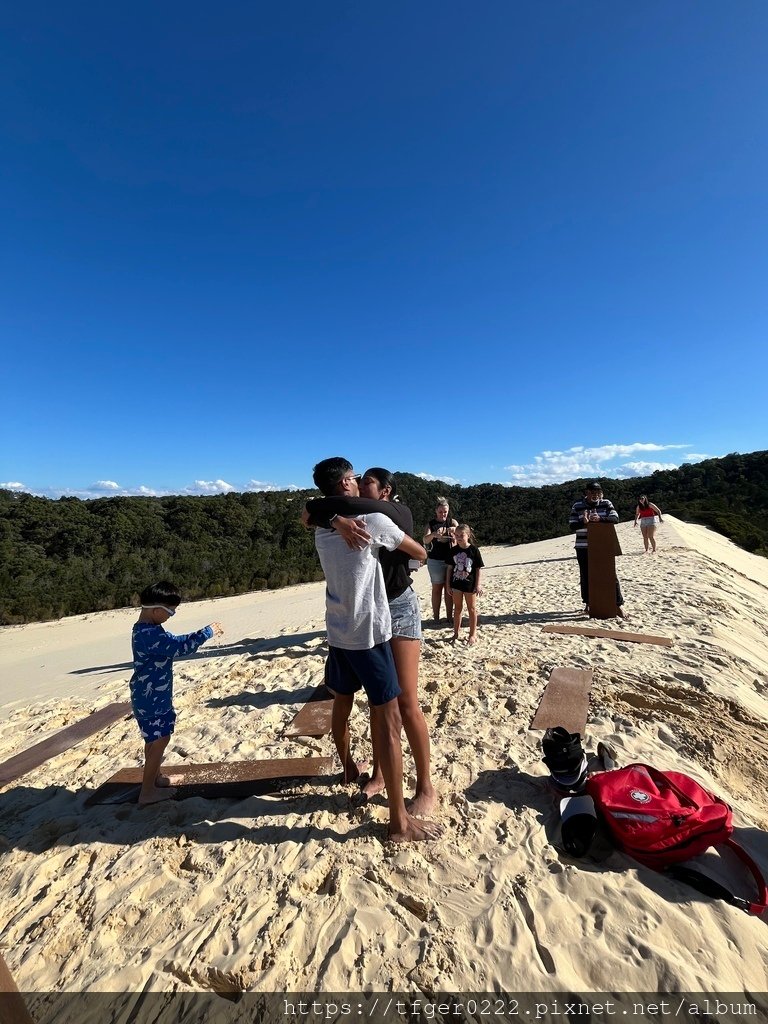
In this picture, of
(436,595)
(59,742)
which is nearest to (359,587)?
(59,742)

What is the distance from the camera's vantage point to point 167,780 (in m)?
3.28

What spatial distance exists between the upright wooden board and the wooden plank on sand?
6.75 metres

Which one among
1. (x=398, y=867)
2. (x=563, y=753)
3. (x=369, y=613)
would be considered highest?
(x=369, y=613)

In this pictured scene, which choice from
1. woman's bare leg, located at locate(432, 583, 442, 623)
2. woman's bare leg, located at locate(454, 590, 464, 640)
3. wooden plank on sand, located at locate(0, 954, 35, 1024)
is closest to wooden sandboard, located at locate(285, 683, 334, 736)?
woman's bare leg, located at locate(454, 590, 464, 640)

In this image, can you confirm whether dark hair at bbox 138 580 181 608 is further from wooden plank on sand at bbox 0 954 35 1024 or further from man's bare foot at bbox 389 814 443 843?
man's bare foot at bbox 389 814 443 843

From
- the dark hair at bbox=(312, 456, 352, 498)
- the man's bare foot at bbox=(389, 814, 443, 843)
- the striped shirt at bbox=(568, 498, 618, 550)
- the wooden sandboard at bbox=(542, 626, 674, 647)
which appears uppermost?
the dark hair at bbox=(312, 456, 352, 498)

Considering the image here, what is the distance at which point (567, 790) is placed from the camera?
279 centimetres

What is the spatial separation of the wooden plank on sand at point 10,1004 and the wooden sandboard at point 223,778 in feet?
4.85

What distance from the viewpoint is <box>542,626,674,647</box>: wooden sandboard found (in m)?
5.58

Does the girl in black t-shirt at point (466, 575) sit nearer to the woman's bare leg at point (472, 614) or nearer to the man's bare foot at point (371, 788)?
the woman's bare leg at point (472, 614)

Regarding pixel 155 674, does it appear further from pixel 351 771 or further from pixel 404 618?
pixel 404 618

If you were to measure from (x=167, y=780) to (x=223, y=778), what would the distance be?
370 millimetres

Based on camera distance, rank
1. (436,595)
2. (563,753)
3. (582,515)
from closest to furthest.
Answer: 1. (563,753)
2. (582,515)
3. (436,595)

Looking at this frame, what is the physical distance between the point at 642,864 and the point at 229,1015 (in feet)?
6.24
